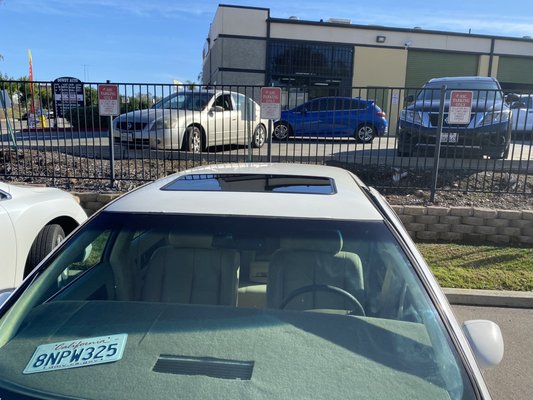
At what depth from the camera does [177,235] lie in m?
2.24

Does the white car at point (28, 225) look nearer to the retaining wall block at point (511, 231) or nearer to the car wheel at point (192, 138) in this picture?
the car wheel at point (192, 138)

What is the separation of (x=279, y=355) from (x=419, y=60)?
102 feet

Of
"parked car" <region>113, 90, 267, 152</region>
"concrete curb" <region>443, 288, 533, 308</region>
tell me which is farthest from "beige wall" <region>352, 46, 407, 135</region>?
"concrete curb" <region>443, 288, 533, 308</region>

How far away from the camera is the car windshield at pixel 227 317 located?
1.60 m

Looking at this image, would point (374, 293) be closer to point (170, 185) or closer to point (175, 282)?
point (175, 282)

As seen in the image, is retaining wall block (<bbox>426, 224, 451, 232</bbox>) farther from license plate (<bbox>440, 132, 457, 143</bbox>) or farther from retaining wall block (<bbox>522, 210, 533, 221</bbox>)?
license plate (<bbox>440, 132, 457, 143</bbox>)

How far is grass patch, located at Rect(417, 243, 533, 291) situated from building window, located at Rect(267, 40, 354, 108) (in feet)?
77.1

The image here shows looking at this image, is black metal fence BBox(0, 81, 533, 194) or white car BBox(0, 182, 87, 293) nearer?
white car BBox(0, 182, 87, 293)

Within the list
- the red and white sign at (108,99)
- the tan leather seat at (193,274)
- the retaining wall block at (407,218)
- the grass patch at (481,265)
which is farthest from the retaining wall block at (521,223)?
the red and white sign at (108,99)

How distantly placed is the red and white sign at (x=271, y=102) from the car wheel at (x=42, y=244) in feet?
12.3

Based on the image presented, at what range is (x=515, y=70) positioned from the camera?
3089 cm

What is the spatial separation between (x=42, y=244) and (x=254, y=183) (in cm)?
268

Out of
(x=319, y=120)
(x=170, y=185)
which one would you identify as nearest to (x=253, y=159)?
(x=319, y=120)

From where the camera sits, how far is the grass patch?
515cm
